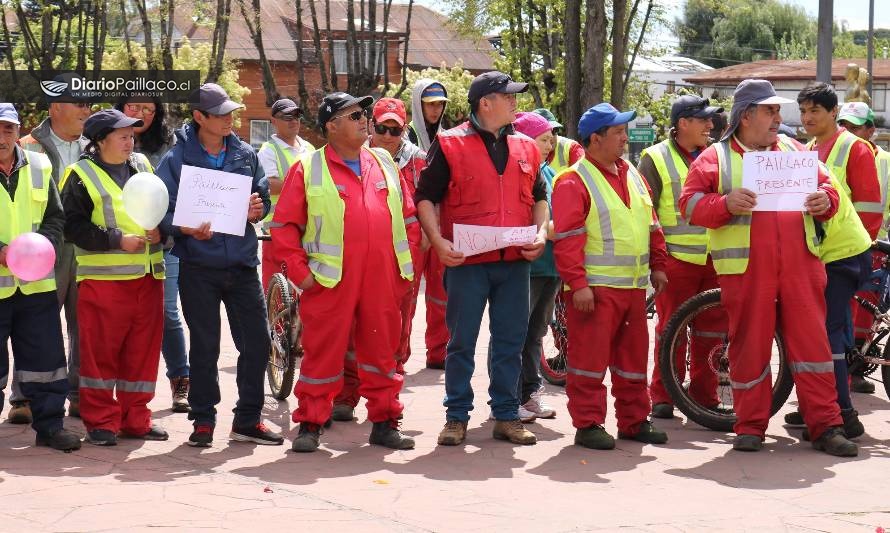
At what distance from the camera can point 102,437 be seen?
8.13 m

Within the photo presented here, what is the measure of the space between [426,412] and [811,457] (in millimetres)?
2671

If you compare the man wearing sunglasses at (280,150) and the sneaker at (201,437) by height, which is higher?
the man wearing sunglasses at (280,150)

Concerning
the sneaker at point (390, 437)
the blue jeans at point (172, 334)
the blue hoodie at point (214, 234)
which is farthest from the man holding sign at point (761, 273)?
the blue jeans at point (172, 334)

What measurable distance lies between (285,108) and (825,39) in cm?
719

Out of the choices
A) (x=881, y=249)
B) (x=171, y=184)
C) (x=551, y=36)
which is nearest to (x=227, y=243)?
(x=171, y=184)

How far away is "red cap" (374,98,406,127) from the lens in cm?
1027

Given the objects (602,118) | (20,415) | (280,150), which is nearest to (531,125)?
(602,118)

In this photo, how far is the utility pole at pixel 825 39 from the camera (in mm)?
15336

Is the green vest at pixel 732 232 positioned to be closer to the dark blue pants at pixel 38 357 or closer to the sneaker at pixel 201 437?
the sneaker at pixel 201 437

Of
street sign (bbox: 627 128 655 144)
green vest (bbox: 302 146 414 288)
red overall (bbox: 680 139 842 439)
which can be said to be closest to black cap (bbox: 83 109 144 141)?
green vest (bbox: 302 146 414 288)

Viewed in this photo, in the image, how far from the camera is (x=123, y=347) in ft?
27.5

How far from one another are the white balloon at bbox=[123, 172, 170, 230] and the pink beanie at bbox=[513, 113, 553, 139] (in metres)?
2.43

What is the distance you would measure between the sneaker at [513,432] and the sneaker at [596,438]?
12.4 inches

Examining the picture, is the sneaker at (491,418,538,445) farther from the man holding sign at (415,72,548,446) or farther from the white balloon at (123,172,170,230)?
the white balloon at (123,172,170,230)
